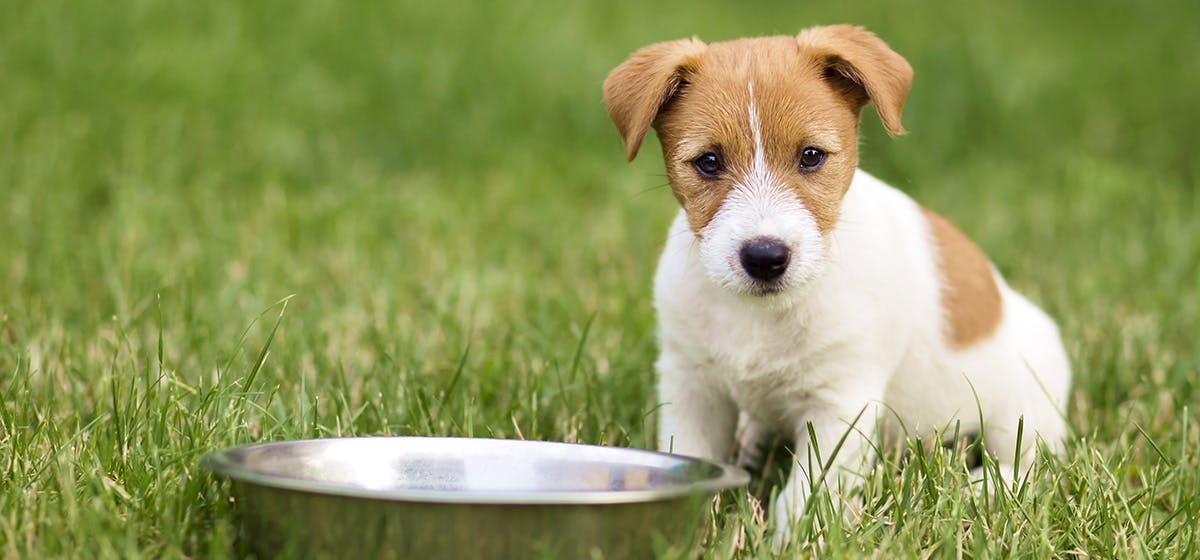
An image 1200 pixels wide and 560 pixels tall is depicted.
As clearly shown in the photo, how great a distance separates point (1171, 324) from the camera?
203 inches

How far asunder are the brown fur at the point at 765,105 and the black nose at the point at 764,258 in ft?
0.64

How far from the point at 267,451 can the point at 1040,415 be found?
2392 millimetres

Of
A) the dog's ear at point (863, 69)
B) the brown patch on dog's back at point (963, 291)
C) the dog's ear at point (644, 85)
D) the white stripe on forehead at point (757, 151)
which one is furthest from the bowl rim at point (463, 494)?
the brown patch on dog's back at point (963, 291)

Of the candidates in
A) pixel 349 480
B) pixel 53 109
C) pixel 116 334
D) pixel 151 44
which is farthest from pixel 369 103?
pixel 349 480

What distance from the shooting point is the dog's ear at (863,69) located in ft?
11.2

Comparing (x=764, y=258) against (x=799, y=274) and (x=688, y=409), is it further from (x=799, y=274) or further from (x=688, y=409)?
(x=688, y=409)

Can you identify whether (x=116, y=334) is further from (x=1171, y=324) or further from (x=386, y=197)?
(x=1171, y=324)

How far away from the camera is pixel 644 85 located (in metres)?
3.46

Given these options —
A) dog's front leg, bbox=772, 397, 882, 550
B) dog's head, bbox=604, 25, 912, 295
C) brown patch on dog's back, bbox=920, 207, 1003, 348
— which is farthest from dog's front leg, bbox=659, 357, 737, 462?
brown patch on dog's back, bbox=920, 207, 1003, 348

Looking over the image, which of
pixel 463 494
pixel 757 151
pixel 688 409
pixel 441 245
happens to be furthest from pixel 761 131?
pixel 441 245

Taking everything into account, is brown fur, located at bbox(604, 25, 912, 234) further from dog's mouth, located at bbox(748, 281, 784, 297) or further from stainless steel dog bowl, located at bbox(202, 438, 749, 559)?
stainless steel dog bowl, located at bbox(202, 438, 749, 559)

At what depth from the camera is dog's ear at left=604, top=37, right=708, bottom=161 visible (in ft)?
11.2

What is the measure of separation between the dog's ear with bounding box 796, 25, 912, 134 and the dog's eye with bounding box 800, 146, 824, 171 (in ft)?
0.63

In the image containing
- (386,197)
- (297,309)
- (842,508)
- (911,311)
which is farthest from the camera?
(386,197)
